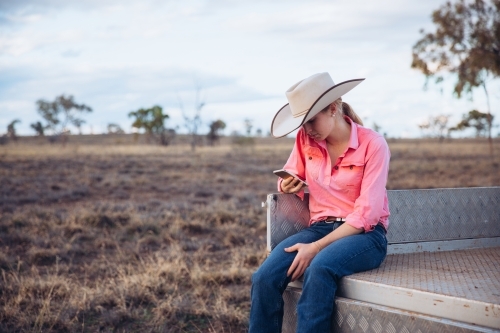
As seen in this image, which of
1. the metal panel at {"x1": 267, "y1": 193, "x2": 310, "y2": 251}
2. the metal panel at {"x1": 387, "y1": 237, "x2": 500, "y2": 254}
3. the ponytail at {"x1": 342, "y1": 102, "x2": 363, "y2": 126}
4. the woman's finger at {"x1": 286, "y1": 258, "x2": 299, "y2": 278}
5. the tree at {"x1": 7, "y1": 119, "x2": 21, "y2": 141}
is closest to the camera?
the woman's finger at {"x1": 286, "y1": 258, "x2": 299, "y2": 278}

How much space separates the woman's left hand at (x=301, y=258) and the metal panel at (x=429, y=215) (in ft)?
1.11

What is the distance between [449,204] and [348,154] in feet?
2.93

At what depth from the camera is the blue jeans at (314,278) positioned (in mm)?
2445

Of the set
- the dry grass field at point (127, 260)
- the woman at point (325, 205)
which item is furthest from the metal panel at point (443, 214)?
the dry grass field at point (127, 260)

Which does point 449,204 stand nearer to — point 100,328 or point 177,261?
point 100,328

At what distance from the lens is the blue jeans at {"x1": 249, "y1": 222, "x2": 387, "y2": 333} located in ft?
8.02

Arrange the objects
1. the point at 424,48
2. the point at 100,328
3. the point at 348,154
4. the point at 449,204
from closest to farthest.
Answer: the point at 348,154
the point at 449,204
the point at 100,328
the point at 424,48

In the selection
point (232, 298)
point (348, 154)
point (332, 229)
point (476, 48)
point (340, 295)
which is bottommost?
point (232, 298)

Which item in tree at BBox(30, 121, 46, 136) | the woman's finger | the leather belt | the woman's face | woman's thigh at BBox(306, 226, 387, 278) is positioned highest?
tree at BBox(30, 121, 46, 136)

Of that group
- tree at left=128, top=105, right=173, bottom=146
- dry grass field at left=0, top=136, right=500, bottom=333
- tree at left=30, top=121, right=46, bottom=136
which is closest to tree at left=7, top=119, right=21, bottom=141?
tree at left=30, top=121, right=46, bottom=136

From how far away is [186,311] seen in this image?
4.43m

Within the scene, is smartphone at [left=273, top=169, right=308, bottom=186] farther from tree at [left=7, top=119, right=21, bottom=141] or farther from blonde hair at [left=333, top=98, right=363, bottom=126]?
tree at [left=7, top=119, right=21, bottom=141]

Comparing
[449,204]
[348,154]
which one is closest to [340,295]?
[348,154]

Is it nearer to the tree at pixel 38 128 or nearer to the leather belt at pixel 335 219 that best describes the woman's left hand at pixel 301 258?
the leather belt at pixel 335 219
